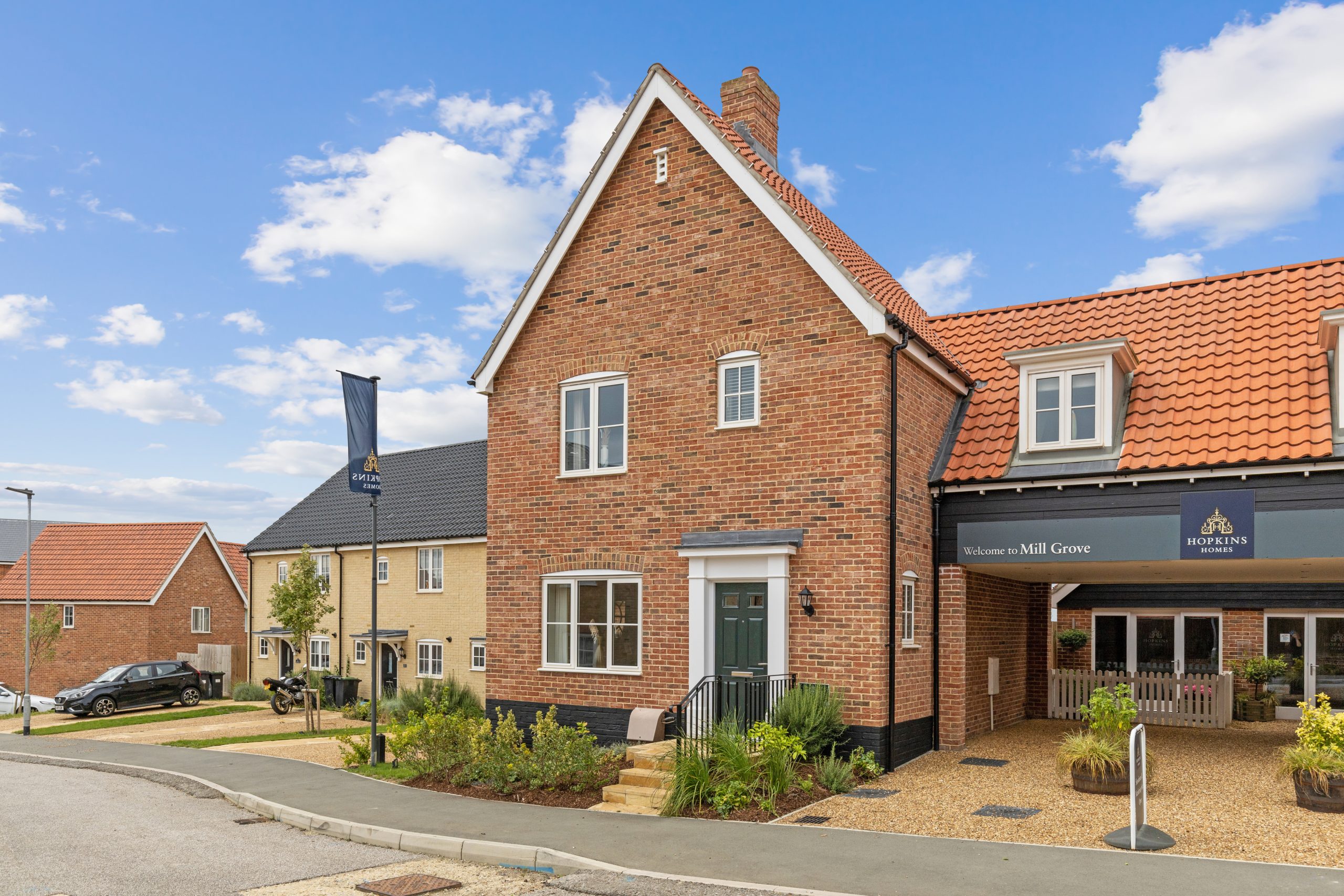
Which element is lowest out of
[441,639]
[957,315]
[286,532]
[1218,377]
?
[441,639]

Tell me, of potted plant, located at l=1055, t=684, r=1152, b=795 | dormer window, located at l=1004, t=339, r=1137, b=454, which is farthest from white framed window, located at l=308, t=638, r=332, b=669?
potted plant, located at l=1055, t=684, r=1152, b=795

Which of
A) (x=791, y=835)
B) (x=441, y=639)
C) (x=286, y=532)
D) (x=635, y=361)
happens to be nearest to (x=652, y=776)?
(x=791, y=835)

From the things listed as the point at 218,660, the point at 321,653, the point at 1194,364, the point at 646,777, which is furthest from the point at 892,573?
the point at 218,660

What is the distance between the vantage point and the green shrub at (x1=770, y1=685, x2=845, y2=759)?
1419 centimetres

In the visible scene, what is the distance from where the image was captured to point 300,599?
90.4 ft

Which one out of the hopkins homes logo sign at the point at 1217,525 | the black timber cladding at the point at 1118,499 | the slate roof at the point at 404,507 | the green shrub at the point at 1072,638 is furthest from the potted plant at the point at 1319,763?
the slate roof at the point at 404,507

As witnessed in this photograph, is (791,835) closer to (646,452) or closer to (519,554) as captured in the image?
(646,452)

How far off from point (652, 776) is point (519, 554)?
593 centimetres

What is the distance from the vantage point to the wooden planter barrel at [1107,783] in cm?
1250

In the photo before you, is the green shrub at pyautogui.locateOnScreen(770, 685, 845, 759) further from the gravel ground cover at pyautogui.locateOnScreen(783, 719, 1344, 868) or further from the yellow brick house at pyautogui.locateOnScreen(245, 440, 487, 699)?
the yellow brick house at pyautogui.locateOnScreen(245, 440, 487, 699)

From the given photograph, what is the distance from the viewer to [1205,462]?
47.4 feet

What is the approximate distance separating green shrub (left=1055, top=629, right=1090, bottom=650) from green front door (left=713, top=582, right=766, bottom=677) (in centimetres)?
1326

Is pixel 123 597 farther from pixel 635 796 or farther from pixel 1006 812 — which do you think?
pixel 1006 812

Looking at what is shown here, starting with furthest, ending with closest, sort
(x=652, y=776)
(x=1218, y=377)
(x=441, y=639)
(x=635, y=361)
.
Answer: (x=441, y=639), (x=635, y=361), (x=1218, y=377), (x=652, y=776)
